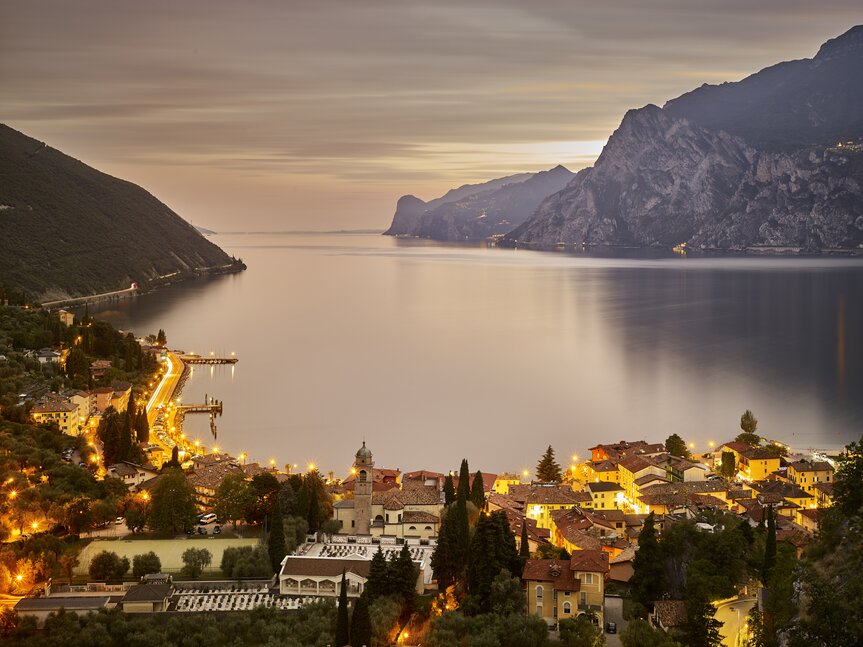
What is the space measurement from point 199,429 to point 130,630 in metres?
17.0

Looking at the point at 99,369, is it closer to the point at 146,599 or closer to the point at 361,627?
the point at 146,599

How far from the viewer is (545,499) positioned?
64.2 ft

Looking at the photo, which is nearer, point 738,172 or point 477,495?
point 477,495

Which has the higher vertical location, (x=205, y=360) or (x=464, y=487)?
(x=464, y=487)

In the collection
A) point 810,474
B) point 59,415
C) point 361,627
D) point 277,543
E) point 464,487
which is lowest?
point 810,474

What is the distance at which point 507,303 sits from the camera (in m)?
67.9

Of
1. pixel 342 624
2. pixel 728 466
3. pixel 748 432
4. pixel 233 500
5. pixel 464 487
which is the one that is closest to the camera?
pixel 342 624

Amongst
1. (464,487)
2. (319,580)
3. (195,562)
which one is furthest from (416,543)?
(195,562)

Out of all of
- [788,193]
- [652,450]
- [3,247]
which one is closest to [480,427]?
[652,450]

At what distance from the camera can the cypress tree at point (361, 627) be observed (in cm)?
1234

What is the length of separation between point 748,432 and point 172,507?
17649 millimetres

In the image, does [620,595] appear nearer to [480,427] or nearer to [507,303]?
[480,427]

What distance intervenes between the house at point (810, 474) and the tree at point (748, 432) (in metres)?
3.58

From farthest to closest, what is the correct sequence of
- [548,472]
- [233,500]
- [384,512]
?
[548,472], [384,512], [233,500]
